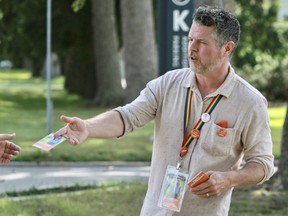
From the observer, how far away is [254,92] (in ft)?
14.7

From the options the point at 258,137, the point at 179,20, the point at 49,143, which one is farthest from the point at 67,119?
the point at 179,20

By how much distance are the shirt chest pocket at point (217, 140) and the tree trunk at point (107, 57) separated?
2491 cm

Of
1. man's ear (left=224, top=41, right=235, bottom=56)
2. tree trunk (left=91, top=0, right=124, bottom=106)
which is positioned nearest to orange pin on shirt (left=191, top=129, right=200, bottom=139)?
man's ear (left=224, top=41, right=235, bottom=56)

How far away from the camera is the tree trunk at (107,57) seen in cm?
2923

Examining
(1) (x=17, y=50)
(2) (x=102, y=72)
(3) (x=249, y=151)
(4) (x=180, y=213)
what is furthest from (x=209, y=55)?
(1) (x=17, y=50)

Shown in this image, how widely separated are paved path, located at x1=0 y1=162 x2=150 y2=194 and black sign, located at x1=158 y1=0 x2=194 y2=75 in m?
2.00

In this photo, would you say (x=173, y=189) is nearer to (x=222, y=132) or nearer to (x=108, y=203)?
(x=222, y=132)

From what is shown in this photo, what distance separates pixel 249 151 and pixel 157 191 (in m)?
0.56

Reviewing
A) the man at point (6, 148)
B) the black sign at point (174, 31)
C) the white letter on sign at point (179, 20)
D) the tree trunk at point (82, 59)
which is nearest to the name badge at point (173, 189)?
the man at point (6, 148)

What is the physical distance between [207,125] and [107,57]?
25526 mm

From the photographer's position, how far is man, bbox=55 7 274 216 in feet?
14.2

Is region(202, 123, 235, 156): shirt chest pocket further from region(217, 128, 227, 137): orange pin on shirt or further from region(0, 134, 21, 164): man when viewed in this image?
region(0, 134, 21, 164): man

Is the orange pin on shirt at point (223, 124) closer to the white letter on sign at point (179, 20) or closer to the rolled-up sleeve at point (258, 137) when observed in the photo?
the rolled-up sleeve at point (258, 137)

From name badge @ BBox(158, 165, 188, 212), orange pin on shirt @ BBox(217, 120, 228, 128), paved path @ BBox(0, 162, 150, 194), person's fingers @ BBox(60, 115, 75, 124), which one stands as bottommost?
paved path @ BBox(0, 162, 150, 194)
